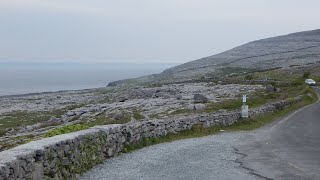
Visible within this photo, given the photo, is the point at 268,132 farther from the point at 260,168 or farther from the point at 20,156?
the point at 20,156

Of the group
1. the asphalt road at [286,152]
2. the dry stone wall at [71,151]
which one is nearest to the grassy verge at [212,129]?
the dry stone wall at [71,151]

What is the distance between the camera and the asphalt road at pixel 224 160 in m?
13.8

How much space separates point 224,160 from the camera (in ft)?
55.1

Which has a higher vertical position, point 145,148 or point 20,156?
point 20,156

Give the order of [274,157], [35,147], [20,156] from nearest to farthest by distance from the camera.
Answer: [20,156]
[35,147]
[274,157]

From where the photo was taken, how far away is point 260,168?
49.8 feet

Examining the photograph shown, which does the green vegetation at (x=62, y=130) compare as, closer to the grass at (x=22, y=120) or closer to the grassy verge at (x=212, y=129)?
the grassy verge at (x=212, y=129)

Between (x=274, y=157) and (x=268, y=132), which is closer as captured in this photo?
(x=274, y=157)

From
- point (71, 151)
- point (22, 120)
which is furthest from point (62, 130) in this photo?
point (22, 120)

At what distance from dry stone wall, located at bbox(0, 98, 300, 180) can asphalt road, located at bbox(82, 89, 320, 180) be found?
46cm

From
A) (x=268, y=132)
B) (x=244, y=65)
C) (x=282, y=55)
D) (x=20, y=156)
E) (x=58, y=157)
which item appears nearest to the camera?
(x=20, y=156)

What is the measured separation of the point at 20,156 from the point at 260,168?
27.9 feet

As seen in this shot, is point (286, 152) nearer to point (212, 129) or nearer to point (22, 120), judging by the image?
point (212, 129)

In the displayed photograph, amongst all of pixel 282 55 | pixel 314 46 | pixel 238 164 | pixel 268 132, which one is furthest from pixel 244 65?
pixel 238 164
